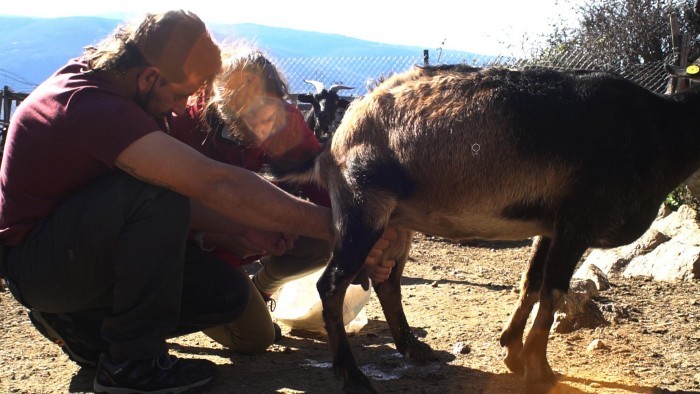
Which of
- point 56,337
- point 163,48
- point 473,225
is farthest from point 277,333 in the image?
point 163,48

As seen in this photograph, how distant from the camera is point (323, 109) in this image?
9.92m

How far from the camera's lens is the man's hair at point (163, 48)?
3.18 metres

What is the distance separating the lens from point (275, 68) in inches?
161

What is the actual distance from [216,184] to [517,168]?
4.77 ft

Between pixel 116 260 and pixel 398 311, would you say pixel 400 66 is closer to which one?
pixel 398 311

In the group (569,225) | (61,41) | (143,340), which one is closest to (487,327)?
(569,225)

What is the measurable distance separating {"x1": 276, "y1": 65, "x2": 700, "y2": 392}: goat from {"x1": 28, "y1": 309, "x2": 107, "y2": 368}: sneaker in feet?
3.62

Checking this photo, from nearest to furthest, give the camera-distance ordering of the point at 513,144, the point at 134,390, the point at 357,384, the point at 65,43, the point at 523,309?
the point at 134,390, the point at 357,384, the point at 513,144, the point at 523,309, the point at 65,43

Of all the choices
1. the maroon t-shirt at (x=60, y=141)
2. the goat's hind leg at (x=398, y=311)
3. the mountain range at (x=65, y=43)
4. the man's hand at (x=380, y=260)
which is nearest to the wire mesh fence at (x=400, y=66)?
the goat's hind leg at (x=398, y=311)

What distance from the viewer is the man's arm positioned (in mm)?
3014

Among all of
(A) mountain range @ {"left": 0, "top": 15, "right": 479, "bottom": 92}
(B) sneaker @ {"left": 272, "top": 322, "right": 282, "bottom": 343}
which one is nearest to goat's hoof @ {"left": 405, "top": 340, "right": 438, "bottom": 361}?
(B) sneaker @ {"left": 272, "top": 322, "right": 282, "bottom": 343}

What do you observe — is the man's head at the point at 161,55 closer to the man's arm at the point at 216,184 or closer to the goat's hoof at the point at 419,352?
the man's arm at the point at 216,184

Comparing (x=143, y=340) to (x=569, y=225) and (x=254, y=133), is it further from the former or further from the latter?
(x=569, y=225)

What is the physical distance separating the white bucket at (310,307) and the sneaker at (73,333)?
126cm
